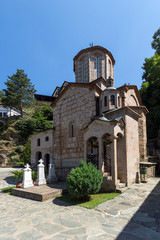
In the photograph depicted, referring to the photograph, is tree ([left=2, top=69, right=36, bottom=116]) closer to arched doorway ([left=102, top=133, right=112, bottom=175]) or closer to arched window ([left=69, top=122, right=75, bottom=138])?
arched window ([left=69, top=122, right=75, bottom=138])

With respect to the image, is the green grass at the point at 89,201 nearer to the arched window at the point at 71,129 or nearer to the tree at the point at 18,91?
the arched window at the point at 71,129

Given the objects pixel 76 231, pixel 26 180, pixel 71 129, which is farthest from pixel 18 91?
pixel 76 231

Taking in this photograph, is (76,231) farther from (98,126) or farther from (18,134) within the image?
(18,134)

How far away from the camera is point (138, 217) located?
4797mm

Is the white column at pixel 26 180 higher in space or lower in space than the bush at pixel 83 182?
lower

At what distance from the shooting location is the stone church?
28.0ft

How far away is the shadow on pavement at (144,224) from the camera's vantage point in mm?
3738

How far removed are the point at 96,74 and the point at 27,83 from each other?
1033 inches

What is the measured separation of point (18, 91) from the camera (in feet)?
119

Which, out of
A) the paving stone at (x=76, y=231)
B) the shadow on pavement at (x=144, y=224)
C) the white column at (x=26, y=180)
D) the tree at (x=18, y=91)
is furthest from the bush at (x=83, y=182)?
the tree at (x=18, y=91)

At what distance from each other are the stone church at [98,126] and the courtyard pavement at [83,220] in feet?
7.13

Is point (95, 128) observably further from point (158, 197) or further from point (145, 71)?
point (145, 71)

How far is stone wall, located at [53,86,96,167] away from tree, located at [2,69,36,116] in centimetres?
2312

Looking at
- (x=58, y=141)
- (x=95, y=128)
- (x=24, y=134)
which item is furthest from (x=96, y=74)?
(x=24, y=134)
